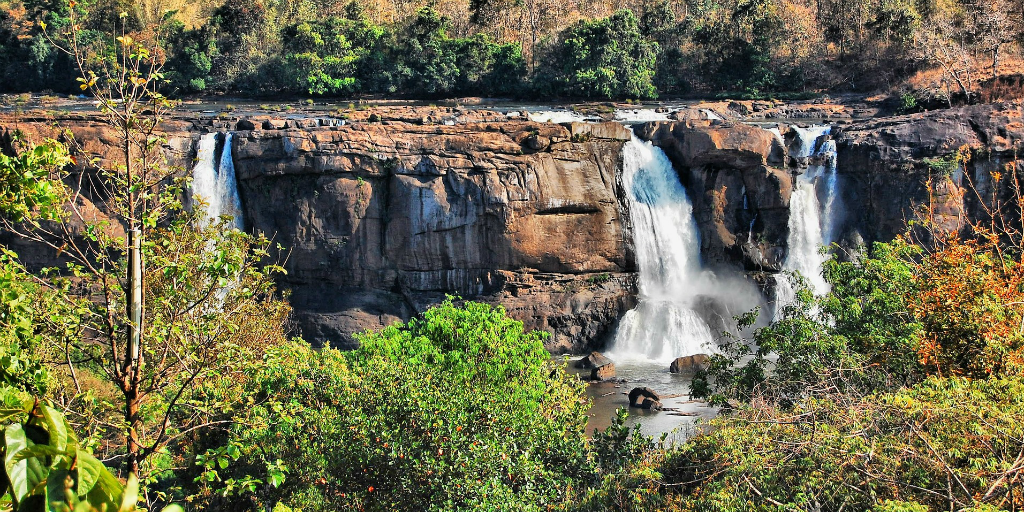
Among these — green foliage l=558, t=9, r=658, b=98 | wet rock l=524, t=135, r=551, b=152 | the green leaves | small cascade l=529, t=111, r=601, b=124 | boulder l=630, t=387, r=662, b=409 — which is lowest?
boulder l=630, t=387, r=662, b=409

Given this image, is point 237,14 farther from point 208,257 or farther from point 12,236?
point 208,257

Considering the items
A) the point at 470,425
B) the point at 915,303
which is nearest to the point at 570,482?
the point at 470,425

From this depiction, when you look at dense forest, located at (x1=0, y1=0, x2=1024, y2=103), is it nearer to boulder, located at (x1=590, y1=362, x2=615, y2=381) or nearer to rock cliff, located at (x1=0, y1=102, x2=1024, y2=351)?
rock cliff, located at (x1=0, y1=102, x2=1024, y2=351)

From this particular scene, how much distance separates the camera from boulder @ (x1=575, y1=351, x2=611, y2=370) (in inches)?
1171

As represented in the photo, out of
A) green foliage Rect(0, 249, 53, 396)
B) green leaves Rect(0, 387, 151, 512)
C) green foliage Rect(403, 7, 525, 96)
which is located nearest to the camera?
green leaves Rect(0, 387, 151, 512)

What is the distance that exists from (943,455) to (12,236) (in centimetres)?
3104

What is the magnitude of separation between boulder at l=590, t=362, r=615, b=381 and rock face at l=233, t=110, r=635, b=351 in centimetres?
364

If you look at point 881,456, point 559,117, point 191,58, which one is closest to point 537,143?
point 559,117

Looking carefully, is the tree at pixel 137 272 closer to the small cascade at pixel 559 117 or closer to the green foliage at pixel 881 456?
the green foliage at pixel 881 456

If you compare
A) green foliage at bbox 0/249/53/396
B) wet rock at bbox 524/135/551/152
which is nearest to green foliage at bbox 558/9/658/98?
wet rock at bbox 524/135/551/152

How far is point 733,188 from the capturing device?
3381 centimetres

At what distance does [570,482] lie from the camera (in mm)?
13258

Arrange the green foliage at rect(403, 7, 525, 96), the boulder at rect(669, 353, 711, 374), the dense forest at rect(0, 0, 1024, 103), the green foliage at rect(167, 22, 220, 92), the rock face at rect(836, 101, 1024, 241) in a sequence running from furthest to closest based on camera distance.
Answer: the green foliage at rect(167, 22, 220, 92), the green foliage at rect(403, 7, 525, 96), the dense forest at rect(0, 0, 1024, 103), the rock face at rect(836, 101, 1024, 241), the boulder at rect(669, 353, 711, 374)

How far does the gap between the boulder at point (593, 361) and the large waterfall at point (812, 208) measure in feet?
29.4
